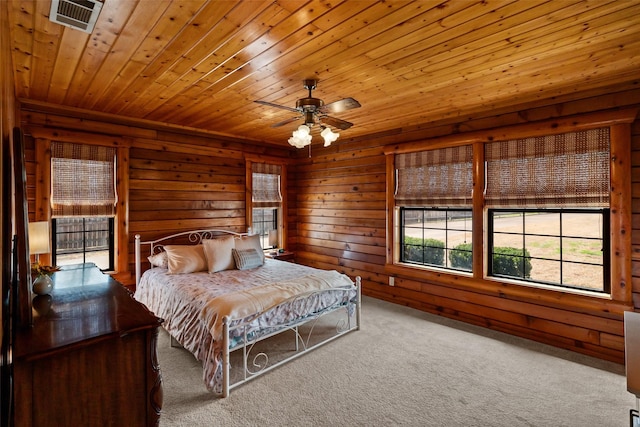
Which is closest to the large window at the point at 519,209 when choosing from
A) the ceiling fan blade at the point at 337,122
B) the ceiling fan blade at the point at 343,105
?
the ceiling fan blade at the point at 337,122

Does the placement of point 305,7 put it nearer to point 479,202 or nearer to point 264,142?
point 479,202

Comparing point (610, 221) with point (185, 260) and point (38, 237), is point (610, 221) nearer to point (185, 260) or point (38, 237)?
point (185, 260)

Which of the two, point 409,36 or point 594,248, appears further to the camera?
point 594,248

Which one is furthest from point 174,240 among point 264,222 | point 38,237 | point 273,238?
point 38,237

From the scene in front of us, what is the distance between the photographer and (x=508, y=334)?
11.7ft

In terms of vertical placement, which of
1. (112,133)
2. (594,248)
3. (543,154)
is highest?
(112,133)

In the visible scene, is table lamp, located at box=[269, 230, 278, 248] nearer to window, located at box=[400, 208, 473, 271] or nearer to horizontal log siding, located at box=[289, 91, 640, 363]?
horizontal log siding, located at box=[289, 91, 640, 363]

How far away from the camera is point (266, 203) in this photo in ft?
18.3

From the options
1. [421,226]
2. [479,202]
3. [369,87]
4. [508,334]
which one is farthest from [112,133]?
[508,334]

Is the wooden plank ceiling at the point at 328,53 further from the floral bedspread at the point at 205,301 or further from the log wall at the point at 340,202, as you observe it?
the floral bedspread at the point at 205,301

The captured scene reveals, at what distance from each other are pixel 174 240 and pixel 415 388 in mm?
3661

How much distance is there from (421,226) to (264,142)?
295 centimetres

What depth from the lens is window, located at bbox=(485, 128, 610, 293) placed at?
10.1ft

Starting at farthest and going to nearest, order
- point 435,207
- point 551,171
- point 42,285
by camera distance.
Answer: point 435,207
point 551,171
point 42,285
